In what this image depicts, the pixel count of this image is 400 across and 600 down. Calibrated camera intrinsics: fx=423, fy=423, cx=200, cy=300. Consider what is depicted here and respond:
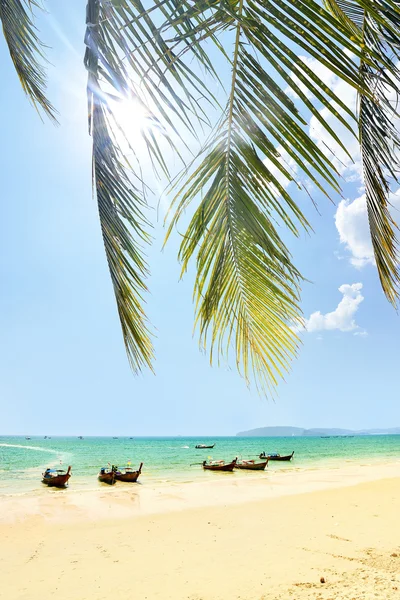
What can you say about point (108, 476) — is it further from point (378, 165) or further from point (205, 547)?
point (378, 165)

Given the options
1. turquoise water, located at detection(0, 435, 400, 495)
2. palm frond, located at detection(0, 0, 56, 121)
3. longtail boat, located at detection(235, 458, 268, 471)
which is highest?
palm frond, located at detection(0, 0, 56, 121)

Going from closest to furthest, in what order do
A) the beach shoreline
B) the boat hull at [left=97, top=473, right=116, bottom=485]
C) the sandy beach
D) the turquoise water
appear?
the sandy beach → the beach shoreline → the boat hull at [left=97, top=473, right=116, bottom=485] → the turquoise water

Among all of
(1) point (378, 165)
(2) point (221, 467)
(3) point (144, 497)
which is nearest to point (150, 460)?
(2) point (221, 467)

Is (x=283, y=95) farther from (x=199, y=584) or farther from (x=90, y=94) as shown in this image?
(x=199, y=584)

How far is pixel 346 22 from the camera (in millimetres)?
1261

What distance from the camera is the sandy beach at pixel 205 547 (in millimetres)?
5664

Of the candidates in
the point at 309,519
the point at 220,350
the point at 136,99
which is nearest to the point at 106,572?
the point at 309,519

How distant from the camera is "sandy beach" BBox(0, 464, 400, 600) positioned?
18.6 ft

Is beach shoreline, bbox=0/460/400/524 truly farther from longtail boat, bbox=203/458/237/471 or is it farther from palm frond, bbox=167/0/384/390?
palm frond, bbox=167/0/384/390

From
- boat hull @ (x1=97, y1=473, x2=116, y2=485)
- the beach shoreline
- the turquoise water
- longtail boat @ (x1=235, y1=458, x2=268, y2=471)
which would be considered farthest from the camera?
longtail boat @ (x1=235, y1=458, x2=268, y2=471)

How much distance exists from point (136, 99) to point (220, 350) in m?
1.05

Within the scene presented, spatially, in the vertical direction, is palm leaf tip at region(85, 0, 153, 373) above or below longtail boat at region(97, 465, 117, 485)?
above

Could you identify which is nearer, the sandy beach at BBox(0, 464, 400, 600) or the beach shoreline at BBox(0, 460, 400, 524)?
the sandy beach at BBox(0, 464, 400, 600)

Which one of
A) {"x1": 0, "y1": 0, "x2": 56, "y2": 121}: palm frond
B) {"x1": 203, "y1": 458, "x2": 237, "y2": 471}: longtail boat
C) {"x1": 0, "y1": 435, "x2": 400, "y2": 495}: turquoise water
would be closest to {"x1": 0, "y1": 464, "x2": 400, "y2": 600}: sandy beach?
{"x1": 0, "y1": 0, "x2": 56, "y2": 121}: palm frond
